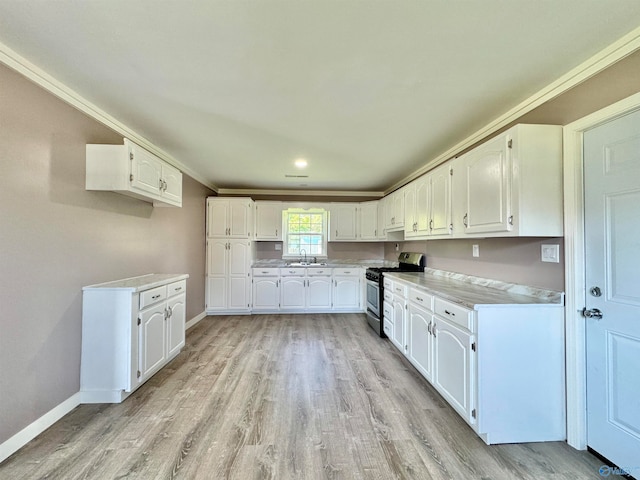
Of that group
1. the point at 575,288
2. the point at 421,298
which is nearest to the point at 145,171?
the point at 421,298

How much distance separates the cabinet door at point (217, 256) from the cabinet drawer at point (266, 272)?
500 mm

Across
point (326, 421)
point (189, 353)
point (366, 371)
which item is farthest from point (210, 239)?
point (326, 421)

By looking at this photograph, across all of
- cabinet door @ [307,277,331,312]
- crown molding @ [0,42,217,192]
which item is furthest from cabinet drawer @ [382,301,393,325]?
crown molding @ [0,42,217,192]

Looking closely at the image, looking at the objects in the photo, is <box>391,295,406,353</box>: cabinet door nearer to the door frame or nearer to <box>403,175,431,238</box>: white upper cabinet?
<box>403,175,431,238</box>: white upper cabinet

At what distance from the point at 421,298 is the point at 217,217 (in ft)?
12.2

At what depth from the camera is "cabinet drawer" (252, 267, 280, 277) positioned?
5160 millimetres

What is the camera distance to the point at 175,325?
3082 millimetres

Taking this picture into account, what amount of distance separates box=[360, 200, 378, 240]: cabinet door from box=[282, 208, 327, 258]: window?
0.75 metres

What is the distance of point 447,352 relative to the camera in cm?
221

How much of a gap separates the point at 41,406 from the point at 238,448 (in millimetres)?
1400

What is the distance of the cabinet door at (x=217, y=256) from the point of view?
499 cm

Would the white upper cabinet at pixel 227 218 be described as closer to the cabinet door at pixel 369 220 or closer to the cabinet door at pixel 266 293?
the cabinet door at pixel 266 293

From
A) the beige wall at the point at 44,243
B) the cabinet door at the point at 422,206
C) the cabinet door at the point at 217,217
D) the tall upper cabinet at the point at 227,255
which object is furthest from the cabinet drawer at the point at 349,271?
the beige wall at the point at 44,243

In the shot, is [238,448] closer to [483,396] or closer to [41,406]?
[41,406]
